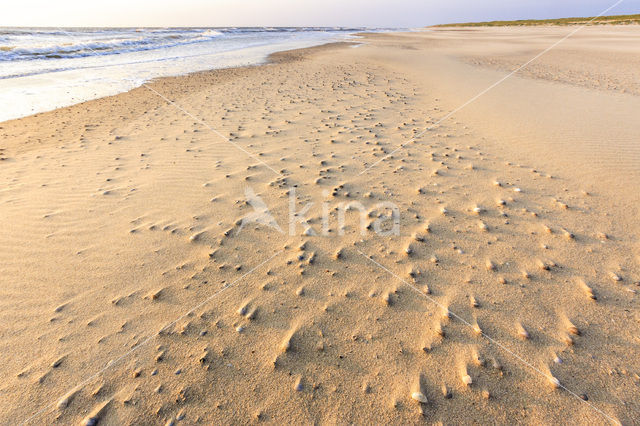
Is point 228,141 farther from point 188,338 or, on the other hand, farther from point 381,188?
point 188,338

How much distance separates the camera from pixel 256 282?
148 inches

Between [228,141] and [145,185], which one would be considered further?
[228,141]

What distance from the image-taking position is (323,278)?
382 cm

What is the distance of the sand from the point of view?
265 centimetres

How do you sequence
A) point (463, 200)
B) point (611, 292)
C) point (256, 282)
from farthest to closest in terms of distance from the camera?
point (463, 200), point (256, 282), point (611, 292)

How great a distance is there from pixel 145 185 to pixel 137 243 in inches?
72.2

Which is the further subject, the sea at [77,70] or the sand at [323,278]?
the sea at [77,70]

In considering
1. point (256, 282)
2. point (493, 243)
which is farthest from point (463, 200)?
point (256, 282)

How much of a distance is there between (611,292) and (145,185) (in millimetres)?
6759

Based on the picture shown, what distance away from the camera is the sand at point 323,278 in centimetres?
265

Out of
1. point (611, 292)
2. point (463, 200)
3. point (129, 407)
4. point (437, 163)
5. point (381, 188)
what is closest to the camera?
point (129, 407)

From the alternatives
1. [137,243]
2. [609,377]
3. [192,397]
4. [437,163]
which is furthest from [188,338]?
[437,163]

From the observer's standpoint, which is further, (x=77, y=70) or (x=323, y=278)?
(x=77, y=70)

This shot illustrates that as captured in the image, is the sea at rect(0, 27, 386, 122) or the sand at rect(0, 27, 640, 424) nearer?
the sand at rect(0, 27, 640, 424)
